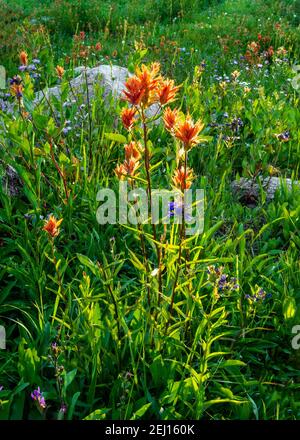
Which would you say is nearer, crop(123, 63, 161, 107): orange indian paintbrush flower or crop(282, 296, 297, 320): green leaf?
crop(123, 63, 161, 107): orange indian paintbrush flower

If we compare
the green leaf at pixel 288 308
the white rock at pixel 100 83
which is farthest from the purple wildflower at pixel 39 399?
the white rock at pixel 100 83

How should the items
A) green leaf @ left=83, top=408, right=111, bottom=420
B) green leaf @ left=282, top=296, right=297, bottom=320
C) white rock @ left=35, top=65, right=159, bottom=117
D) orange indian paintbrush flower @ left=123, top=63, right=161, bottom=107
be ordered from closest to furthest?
orange indian paintbrush flower @ left=123, top=63, right=161, bottom=107 < green leaf @ left=83, top=408, right=111, bottom=420 < green leaf @ left=282, top=296, right=297, bottom=320 < white rock @ left=35, top=65, right=159, bottom=117

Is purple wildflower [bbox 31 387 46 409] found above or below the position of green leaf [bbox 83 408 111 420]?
above

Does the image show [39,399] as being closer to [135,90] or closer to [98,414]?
[98,414]

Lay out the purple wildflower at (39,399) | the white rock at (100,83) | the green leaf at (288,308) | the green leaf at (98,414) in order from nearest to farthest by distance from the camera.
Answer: the purple wildflower at (39,399)
the green leaf at (98,414)
the green leaf at (288,308)
the white rock at (100,83)

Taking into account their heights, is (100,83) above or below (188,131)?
below

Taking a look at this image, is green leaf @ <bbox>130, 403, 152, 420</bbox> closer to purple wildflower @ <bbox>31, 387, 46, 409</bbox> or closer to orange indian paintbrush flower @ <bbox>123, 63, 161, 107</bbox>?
purple wildflower @ <bbox>31, 387, 46, 409</bbox>

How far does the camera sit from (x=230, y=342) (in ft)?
7.85

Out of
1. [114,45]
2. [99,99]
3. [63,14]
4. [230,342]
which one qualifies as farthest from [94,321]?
[63,14]

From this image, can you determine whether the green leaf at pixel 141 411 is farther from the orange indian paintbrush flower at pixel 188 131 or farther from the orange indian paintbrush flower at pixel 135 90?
the orange indian paintbrush flower at pixel 135 90

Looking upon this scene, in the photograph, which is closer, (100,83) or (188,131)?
(188,131)

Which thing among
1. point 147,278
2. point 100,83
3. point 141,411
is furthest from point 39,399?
point 100,83

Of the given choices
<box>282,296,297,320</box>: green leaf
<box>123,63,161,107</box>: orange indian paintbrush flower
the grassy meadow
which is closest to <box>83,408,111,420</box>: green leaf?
the grassy meadow

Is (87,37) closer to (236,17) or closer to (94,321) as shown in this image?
(236,17)
